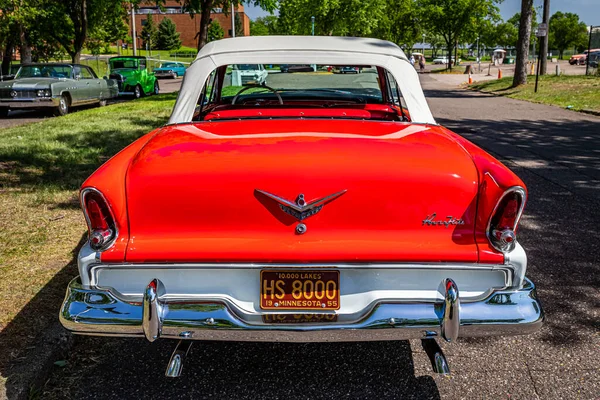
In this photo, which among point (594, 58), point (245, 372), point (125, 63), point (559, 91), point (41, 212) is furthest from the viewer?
point (594, 58)

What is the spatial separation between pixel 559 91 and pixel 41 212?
21.4 meters

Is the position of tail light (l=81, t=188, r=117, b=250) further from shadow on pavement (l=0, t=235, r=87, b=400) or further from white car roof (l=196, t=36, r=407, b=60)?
white car roof (l=196, t=36, r=407, b=60)

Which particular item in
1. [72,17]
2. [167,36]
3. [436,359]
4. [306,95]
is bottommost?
[436,359]

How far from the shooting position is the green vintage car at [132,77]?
76.7 ft

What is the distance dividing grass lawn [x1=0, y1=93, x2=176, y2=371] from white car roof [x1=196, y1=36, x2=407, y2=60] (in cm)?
193

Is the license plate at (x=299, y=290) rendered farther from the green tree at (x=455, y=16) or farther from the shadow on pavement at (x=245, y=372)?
the green tree at (x=455, y=16)

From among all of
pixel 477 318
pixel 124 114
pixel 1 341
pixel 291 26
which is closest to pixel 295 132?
pixel 477 318

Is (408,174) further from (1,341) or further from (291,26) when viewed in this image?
(291,26)

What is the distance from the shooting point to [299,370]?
328cm

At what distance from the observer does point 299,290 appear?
Result: 2.65m

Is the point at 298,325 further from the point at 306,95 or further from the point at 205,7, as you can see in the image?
the point at 205,7

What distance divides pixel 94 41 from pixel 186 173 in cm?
3693

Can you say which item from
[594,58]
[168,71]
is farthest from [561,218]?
[168,71]

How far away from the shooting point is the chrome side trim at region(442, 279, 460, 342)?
→ 8.42 feet
